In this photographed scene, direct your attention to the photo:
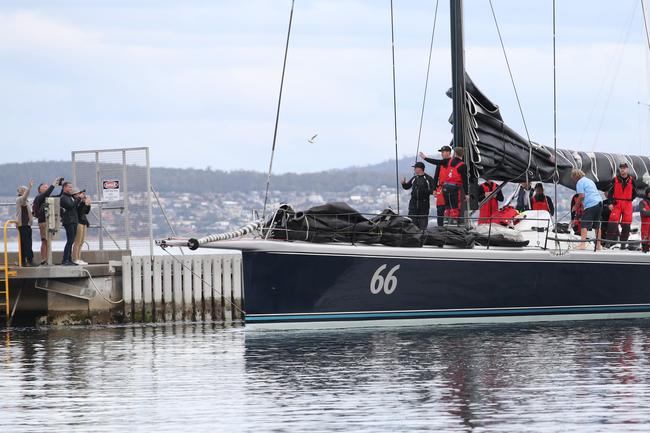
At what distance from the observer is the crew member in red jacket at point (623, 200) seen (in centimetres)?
2311

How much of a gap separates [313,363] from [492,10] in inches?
373

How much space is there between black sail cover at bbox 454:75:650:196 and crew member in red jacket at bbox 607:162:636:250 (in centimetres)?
92

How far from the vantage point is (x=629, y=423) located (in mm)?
12281

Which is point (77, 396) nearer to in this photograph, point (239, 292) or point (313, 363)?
point (313, 363)

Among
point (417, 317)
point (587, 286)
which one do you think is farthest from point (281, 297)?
point (587, 286)

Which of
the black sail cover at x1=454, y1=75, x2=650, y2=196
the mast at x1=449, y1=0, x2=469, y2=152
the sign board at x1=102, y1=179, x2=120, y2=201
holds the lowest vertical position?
the sign board at x1=102, y1=179, x2=120, y2=201

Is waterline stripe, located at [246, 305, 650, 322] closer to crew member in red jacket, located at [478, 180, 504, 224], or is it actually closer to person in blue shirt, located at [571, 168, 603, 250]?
person in blue shirt, located at [571, 168, 603, 250]

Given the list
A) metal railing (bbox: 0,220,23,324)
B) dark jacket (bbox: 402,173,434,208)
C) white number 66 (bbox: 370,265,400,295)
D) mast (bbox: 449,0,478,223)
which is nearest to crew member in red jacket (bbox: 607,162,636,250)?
mast (bbox: 449,0,478,223)

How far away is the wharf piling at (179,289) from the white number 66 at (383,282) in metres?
4.88

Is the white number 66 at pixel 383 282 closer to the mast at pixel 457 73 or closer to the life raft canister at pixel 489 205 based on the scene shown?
the mast at pixel 457 73

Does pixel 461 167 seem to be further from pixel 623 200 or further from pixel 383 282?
pixel 623 200

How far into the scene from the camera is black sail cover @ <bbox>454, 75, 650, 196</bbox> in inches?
885

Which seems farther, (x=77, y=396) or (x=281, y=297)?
(x=281, y=297)

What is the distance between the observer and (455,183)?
2205 centimetres
